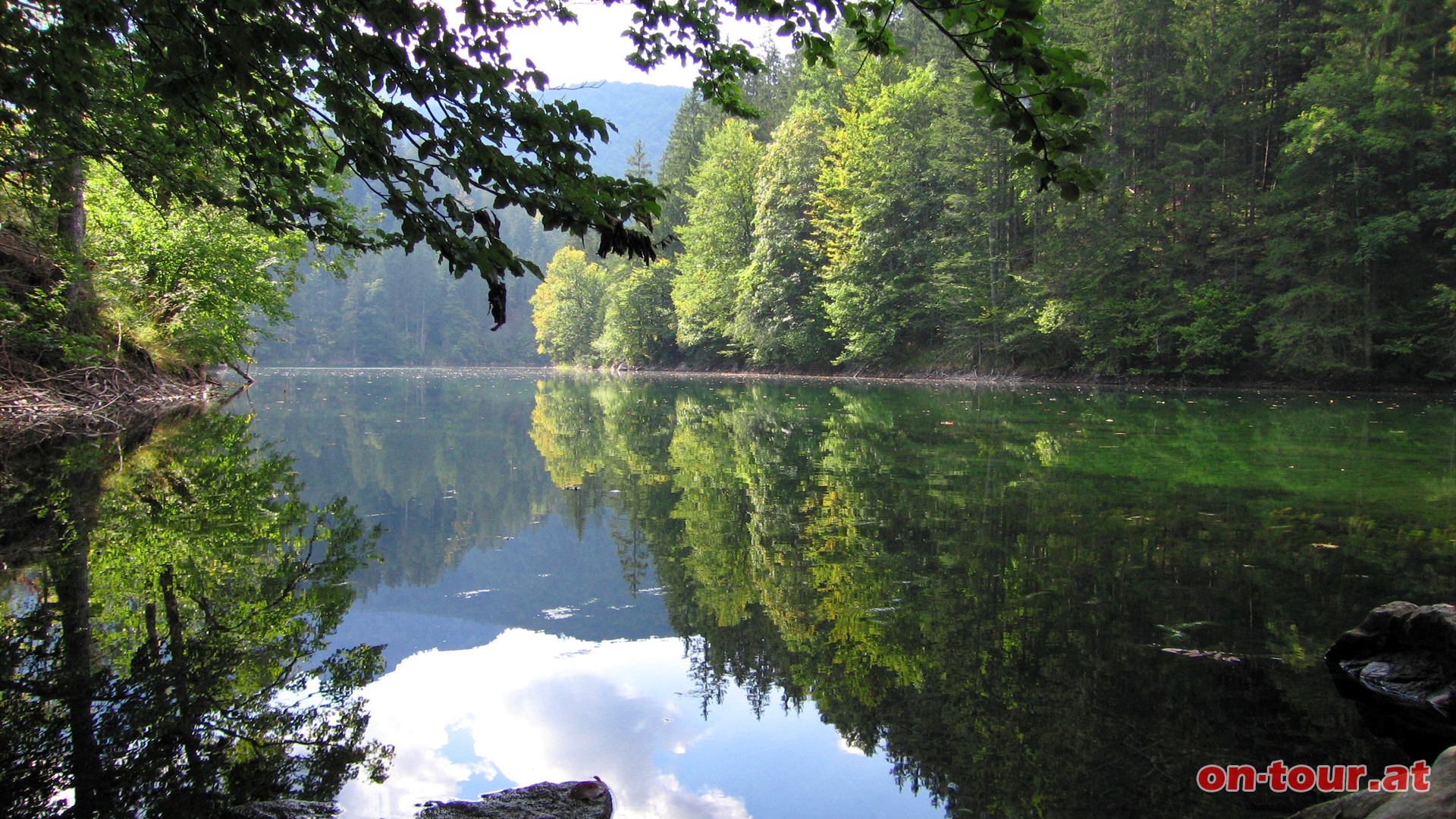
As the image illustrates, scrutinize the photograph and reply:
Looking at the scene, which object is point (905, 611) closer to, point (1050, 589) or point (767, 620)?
point (767, 620)

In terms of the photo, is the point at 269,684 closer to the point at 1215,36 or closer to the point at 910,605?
the point at 910,605

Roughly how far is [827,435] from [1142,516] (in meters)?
6.68

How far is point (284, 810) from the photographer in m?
2.59

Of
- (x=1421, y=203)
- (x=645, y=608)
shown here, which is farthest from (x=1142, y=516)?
(x=1421, y=203)

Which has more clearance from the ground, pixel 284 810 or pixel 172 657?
pixel 172 657

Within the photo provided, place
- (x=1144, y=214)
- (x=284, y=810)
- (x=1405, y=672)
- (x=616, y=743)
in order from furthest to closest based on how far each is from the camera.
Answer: (x=1144, y=214) → (x=1405, y=672) → (x=616, y=743) → (x=284, y=810)

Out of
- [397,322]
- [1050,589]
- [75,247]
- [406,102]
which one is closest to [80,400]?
[75,247]

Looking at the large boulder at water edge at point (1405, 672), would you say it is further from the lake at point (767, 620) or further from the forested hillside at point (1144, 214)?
the forested hillside at point (1144, 214)

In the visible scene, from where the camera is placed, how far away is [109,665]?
356 cm

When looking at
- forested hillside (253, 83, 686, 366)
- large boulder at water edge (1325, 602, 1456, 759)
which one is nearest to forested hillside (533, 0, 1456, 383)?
large boulder at water edge (1325, 602, 1456, 759)

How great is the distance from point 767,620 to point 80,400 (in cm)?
1390

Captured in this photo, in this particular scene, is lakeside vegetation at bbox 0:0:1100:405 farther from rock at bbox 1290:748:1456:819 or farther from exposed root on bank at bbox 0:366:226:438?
exposed root on bank at bbox 0:366:226:438

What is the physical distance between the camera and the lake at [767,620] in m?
3.02

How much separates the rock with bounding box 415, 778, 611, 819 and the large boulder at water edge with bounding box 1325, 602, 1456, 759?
3019 millimetres
